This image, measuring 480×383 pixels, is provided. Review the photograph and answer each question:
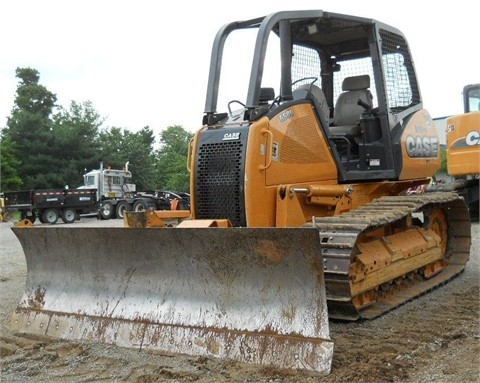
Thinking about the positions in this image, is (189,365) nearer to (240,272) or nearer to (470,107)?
(240,272)

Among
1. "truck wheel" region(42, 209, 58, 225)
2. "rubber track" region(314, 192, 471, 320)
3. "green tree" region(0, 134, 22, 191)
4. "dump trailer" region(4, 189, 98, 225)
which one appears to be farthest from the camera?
"green tree" region(0, 134, 22, 191)

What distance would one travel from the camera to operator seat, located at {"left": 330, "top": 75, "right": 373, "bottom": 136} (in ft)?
20.2

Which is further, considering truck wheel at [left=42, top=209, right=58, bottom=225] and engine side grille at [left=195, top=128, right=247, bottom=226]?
truck wheel at [left=42, top=209, right=58, bottom=225]

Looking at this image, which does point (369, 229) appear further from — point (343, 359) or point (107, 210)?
point (107, 210)

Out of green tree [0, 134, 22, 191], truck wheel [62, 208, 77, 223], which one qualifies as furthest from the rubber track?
green tree [0, 134, 22, 191]

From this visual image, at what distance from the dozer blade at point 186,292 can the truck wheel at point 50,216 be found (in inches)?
736

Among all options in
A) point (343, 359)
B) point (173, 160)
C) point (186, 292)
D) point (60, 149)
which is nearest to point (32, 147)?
point (60, 149)

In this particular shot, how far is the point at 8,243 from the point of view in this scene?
45.2ft

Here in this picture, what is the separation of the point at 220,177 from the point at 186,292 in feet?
3.77

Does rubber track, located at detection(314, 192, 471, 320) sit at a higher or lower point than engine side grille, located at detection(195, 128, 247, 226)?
lower

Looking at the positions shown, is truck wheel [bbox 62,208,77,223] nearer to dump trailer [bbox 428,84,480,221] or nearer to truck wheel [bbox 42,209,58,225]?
truck wheel [bbox 42,209,58,225]

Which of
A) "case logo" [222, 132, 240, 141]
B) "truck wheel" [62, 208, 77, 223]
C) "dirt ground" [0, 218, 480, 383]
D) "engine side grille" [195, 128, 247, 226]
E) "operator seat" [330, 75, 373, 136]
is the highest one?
"operator seat" [330, 75, 373, 136]

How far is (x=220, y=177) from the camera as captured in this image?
16.5 ft

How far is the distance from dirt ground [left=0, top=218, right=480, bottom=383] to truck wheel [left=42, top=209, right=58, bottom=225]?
1867 centimetres
